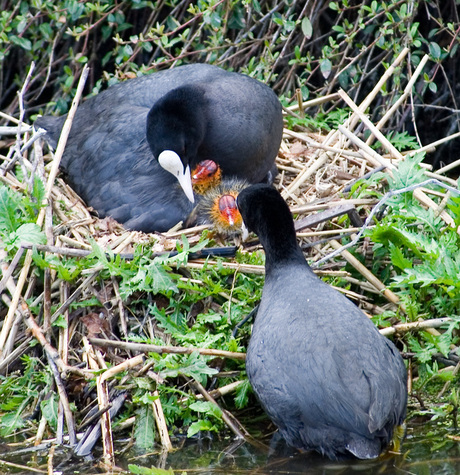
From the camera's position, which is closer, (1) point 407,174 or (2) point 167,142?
(1) point 407,174

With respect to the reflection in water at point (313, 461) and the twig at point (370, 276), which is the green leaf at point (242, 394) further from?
the twig at point (370, 276)

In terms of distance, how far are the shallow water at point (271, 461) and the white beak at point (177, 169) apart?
52.1 inches

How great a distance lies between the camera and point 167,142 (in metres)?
3.87

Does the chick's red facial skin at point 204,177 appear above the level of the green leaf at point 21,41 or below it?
above

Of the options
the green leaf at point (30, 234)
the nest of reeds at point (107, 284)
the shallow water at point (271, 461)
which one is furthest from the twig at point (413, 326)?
the green leaf at point (30, 234)

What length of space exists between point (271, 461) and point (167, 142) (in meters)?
1.70

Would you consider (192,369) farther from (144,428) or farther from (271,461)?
(271,461)

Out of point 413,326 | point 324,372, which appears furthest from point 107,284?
point 413,326

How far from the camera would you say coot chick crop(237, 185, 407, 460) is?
2.60m

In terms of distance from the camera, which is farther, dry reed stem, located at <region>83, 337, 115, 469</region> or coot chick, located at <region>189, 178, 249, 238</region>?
coot chick, located at <region>189, 178, 249, 238</region>

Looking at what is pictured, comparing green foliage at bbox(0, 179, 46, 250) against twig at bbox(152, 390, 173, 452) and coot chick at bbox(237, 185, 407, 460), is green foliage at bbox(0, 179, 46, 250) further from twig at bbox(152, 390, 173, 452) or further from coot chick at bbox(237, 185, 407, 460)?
coot chick at bbox(237, 185, 407, 460)

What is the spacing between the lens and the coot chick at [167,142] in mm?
3889

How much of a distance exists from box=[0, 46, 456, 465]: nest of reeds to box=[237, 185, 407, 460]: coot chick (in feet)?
0.84

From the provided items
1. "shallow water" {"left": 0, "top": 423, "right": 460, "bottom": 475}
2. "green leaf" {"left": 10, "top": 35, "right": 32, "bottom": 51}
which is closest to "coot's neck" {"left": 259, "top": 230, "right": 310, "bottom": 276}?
"shallow water" {"left": 0, "top": 423, "right": 460, "bottom": 475}
